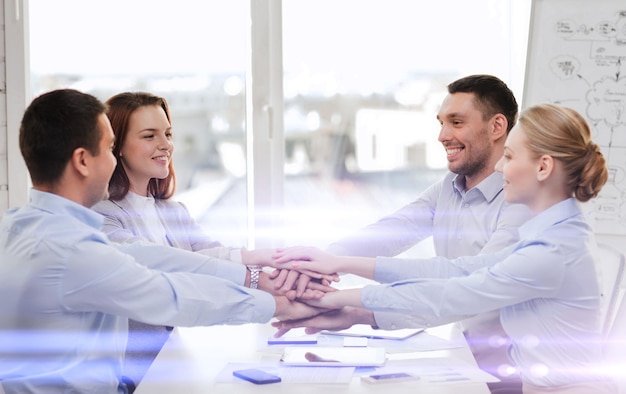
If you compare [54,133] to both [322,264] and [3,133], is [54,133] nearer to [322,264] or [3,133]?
[322,264]

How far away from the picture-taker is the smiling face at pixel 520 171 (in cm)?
215

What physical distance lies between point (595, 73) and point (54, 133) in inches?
101

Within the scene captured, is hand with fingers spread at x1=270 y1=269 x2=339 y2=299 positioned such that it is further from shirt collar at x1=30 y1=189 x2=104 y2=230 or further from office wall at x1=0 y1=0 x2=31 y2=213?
office wall at x1=0 y1=0 x2=31 y2=213

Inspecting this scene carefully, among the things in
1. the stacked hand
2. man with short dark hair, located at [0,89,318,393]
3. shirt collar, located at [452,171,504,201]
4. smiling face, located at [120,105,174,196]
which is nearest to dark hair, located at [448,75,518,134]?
shirt collar, located at [452,171,504,201]

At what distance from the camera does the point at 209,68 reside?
13.0ft

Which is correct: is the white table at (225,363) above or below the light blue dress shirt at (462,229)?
below

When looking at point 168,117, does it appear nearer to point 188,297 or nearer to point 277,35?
point 277,35

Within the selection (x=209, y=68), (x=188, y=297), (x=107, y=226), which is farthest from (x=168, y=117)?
(x=188, y=297)

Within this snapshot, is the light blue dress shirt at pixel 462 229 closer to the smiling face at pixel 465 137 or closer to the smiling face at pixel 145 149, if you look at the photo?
the smiling face at pixel 465 137

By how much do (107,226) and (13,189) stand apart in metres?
1.16

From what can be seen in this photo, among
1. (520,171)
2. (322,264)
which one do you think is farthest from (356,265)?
(520,171)

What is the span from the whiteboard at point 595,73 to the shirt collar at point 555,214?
1591 millimetres

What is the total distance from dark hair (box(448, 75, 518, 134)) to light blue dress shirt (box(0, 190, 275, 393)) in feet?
4.70

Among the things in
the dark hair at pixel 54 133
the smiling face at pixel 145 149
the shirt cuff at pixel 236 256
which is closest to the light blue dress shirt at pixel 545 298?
the shirt cuff at pixel 236 256
